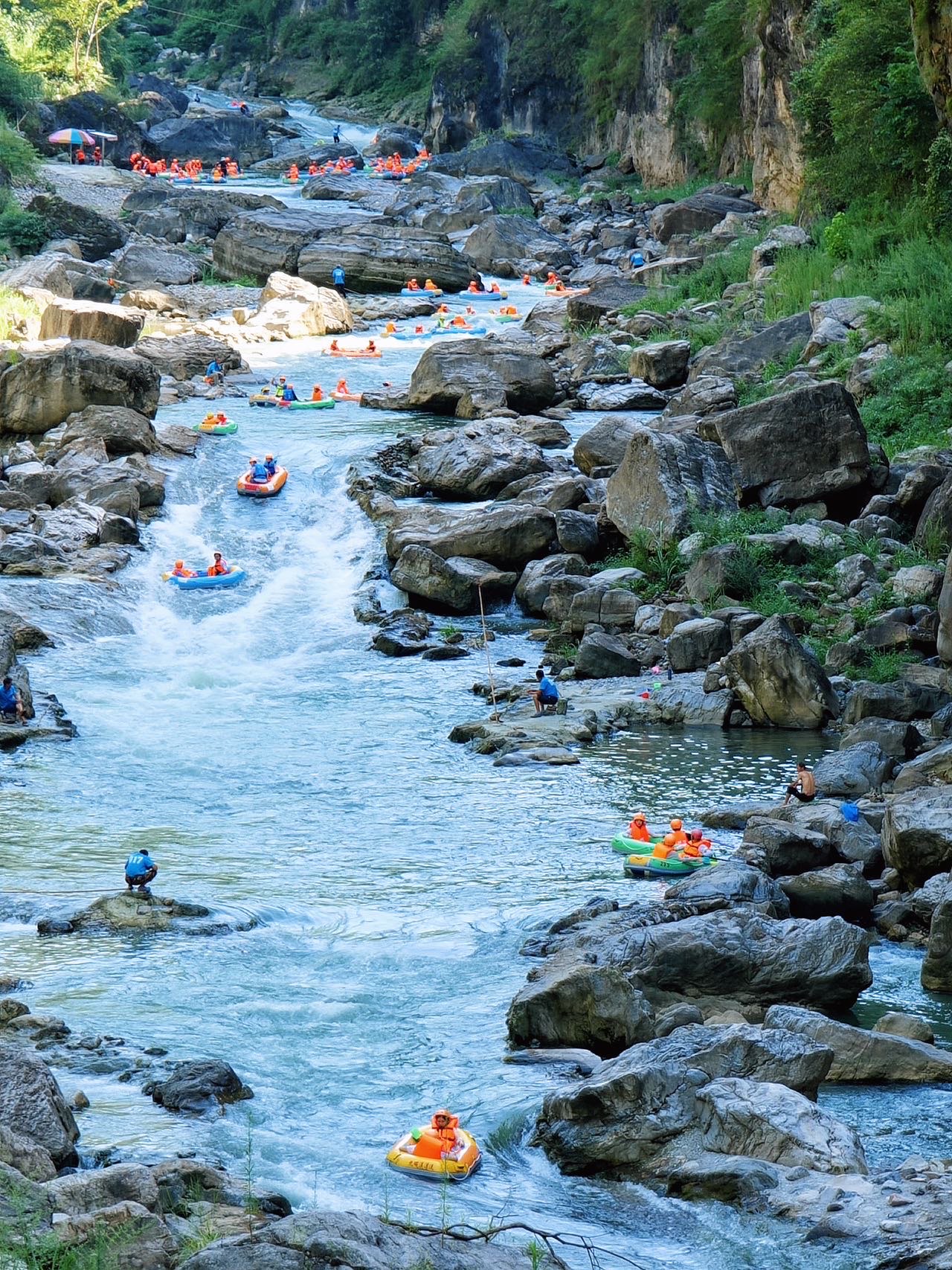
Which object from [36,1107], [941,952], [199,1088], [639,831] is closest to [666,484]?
[639,831]

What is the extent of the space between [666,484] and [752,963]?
10.9m

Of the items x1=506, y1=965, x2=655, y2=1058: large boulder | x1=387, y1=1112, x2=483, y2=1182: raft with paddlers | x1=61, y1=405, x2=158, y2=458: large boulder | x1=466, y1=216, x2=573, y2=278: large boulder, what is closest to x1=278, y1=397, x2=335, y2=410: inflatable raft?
x1=61, y1=405, x2=158, y2=458: large boulder

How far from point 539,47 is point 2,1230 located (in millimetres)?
60647

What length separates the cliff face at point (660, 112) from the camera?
38.3 m

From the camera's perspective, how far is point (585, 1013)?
9.35 meters

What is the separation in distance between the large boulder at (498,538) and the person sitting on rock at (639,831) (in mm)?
7918

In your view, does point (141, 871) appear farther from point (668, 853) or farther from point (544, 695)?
point (544, 695)

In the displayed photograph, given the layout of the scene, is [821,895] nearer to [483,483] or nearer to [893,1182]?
[893,1182]

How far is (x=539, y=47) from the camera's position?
61156mm

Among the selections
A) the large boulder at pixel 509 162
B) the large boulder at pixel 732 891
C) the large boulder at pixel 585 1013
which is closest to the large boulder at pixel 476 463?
the large boulder at pixel 732 891

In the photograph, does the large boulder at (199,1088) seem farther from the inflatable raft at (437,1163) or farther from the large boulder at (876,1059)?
the large boulder at (876,1059)

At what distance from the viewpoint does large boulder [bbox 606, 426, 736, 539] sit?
20.0 m

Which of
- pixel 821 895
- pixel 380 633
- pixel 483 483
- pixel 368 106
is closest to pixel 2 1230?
pixel 821 895

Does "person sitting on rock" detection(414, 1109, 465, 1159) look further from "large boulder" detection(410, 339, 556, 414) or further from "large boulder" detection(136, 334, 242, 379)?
"large boulder" detection(136, 334, 242, 379)
